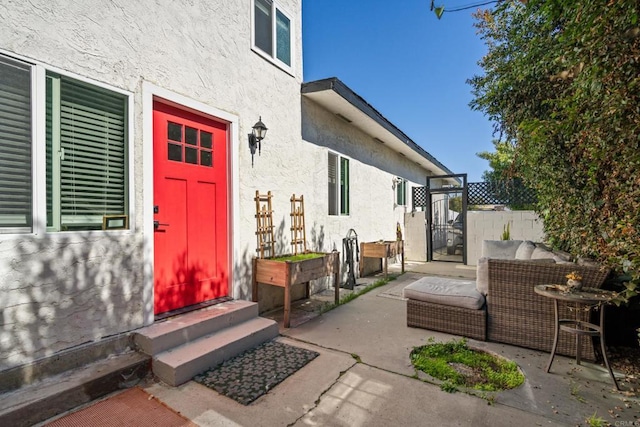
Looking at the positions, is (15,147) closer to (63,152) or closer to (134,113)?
(63,152)

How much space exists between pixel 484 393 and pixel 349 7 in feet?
23.6

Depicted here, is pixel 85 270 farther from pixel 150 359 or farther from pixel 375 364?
pixel 375 364

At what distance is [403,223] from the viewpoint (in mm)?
9922

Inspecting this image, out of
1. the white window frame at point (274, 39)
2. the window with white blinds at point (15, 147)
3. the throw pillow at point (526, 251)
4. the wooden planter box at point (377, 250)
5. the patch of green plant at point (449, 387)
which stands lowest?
the patch of green plant at point (449, 387)

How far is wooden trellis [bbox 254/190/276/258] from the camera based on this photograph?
4.18 metres

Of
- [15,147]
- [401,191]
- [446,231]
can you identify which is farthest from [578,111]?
[446,231]

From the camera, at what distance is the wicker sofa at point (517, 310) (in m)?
2.91

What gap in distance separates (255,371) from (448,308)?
2.29 metres

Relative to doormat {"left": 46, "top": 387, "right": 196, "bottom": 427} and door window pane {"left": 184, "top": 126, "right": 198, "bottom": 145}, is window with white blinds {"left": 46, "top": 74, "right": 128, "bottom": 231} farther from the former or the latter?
doormat {"left": 46, "top": 387, "right": 196, "bottom": 427}

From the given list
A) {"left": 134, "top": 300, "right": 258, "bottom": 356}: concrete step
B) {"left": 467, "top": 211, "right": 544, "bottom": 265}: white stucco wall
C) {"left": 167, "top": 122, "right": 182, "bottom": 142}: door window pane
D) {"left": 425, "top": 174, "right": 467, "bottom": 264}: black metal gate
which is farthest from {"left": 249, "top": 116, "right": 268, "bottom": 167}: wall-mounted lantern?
{"left": 467, "top": 211, "right": 544, "bottom": 265}: white stucco wall

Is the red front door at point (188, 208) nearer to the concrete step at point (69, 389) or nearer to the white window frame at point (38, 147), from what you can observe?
the concrete step at point (69, 389)

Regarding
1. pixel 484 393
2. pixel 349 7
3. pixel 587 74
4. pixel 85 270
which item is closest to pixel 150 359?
pixel 85 270

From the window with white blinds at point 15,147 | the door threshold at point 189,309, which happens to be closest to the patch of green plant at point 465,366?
the door threshold at point 189,309

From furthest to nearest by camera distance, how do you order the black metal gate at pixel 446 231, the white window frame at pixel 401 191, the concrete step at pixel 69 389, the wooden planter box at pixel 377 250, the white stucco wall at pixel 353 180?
the white window frame at pixel 401 191 < the black metal gate at pixel 446 231 < the wooden planter box at pixel 377 250 < the white stucco wall at pixel 353 180 < the concrete step at pixel 69 389
